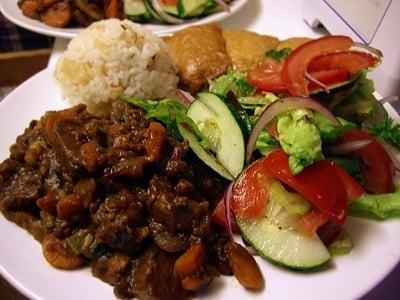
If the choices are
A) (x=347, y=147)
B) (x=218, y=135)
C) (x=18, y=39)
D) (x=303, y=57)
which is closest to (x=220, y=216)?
(x=218, y=135)

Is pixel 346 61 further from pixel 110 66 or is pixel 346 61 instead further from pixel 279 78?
pixel 110 66

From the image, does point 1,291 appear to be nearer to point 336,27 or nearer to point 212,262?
point 212,262

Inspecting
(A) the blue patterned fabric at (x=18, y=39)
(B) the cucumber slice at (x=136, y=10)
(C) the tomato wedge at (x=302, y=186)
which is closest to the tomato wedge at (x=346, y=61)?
(C) the tomato wedge at (x=302, y=186)

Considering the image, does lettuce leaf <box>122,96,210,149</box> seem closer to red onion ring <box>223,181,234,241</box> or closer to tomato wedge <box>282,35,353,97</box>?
red onion ring <box>223,181,234,241</box>

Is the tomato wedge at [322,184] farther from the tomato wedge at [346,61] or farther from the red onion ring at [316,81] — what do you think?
the tomato wedge at [346,61]

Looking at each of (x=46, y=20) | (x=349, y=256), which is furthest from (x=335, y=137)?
(x=46, y=20)

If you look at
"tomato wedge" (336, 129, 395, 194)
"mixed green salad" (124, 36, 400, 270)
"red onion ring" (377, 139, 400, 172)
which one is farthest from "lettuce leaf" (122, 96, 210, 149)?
"red onion ring" (377, 139, 400, 172)
